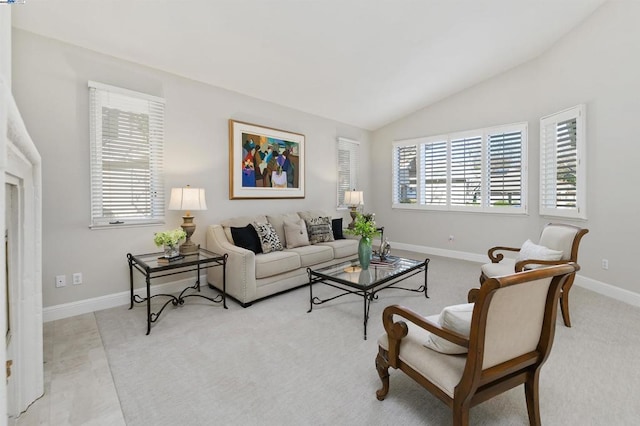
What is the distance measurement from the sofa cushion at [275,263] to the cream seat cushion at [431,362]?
75.8 inches

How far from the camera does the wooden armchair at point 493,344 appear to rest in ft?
4.04

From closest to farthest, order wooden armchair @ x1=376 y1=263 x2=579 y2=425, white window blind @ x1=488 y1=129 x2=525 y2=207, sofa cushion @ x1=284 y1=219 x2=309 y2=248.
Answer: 1. wooden armchair @ x1=376 y1=263 x2=579 y2=425
2. sofa cushion @ x1=284 y1=219 x2=309 y2=248
3. white window blind @ x1=488 y1=129 x2=525 y2=207

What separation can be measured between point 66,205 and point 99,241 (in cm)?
47

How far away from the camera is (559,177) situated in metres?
4.24

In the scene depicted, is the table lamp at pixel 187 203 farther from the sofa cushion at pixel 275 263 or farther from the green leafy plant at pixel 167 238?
the sofa cushion at pixel 275 263

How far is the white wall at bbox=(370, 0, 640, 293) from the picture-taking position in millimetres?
3350

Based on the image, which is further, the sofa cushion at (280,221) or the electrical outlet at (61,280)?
the sofa cushion at (280,221)

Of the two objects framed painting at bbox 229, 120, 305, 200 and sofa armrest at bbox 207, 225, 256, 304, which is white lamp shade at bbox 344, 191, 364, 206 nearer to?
framed painting at bbox 229, 120, 305, 200

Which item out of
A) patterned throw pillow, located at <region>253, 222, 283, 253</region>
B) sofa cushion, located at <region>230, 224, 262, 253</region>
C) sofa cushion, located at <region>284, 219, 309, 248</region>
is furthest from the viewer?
sofa cushion, located at <region>284, 219, 309, 248</region>

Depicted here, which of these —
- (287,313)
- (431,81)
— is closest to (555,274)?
Answer: (287,313)

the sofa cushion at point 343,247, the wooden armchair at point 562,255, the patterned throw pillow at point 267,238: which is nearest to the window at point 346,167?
the sofa cushion at point 343,247

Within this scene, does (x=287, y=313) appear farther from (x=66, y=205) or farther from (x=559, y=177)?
(x=559, y=177)

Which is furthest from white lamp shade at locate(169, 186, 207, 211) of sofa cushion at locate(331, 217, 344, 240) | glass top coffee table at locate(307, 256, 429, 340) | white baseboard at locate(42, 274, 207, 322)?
sofa cushion at locate(331, 217, 344, 240)

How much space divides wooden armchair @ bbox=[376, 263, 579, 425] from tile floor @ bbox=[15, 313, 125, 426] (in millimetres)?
1648
